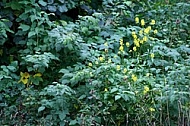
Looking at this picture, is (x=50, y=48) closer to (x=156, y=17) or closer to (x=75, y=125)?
(x=75, y=125)

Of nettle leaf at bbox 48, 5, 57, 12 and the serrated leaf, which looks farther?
nettle leaf at bbox 48, 5, 57, 12

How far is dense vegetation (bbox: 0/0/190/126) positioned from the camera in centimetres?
353

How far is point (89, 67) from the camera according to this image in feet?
12.6

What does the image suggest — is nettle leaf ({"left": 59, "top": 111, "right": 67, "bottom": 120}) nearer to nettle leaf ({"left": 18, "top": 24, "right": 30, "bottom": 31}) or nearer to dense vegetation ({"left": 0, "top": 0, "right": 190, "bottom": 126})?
dense vegetation ({"left": 0, "top": 0, "right": 190, "bottom": 126})

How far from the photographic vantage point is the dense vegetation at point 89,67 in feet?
11.6

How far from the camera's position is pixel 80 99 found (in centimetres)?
371

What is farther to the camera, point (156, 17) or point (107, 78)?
point (156, 17)


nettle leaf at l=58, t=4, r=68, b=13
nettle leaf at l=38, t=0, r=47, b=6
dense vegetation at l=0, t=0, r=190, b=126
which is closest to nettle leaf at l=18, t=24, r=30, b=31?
dense vegetation at l=0, t=0, r=190, b=126

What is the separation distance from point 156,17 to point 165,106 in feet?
6.25

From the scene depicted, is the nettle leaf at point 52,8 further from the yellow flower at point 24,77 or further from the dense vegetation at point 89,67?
the yellow flower at point 24,77

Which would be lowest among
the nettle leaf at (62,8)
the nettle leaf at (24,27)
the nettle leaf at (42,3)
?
the nettle leaf at (24,27)

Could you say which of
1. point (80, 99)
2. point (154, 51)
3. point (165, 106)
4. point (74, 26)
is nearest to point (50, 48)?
point (74, 26)

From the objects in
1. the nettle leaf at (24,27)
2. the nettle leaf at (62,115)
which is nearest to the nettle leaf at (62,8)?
the nettle leaf at (24,27)

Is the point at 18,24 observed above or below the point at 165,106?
above
